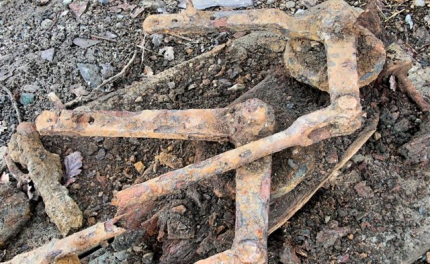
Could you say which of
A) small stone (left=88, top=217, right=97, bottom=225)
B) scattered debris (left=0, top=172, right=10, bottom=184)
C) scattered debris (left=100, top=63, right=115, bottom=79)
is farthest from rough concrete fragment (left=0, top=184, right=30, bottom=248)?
scattered debris (left=100, top=63, right=115, bottom=79)

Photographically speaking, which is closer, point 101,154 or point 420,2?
point 101,154

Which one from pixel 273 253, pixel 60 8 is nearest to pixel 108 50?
pixel 60 8

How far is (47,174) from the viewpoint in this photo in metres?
2.70

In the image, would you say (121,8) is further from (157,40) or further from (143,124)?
(143,124)

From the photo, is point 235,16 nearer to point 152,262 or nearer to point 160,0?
point 152,262

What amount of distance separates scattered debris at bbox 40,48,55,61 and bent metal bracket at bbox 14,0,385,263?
1.32 meters

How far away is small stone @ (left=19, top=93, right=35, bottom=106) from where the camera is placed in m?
3.29

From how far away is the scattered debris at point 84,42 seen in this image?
3492 mm

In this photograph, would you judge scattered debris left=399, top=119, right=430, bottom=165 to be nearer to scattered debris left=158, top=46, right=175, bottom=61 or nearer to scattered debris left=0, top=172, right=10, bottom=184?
scattered debris left=158, top=46, right=175, bottom=61

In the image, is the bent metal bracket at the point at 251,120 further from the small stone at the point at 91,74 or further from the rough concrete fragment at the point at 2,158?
the small stone at the point at 91,74

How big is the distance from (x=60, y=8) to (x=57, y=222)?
1.76 meters

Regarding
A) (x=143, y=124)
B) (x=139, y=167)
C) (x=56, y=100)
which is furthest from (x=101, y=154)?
(x=143, y=124)

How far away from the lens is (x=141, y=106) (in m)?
2.93

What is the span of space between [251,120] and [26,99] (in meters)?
1.76
